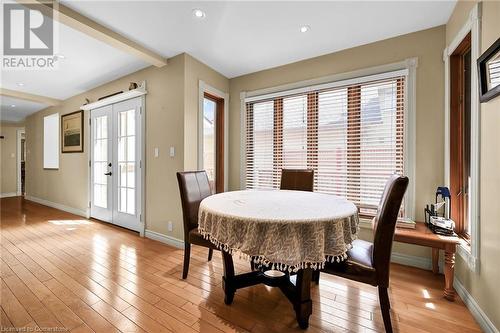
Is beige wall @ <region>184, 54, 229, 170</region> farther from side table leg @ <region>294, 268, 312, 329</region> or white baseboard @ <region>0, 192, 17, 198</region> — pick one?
white baseboard @ <region>0, 192, 17, 198</region>

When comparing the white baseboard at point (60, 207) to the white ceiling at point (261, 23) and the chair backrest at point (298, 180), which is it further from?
the chair backrest at point (298, 180)

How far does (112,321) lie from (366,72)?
10.6 feet

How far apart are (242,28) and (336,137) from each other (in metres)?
1.62

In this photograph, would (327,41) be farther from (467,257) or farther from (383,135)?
(467,257)

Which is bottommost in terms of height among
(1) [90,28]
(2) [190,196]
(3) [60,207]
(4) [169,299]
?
(4) [169,299]

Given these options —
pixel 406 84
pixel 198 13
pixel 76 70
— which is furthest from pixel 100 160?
pixel 406 84

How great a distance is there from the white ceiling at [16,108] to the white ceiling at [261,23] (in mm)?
4278

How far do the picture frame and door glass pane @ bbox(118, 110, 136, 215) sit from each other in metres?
3.78

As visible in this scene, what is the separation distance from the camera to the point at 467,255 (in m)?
1.64

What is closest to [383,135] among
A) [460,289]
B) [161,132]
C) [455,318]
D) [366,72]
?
→ [366,72]

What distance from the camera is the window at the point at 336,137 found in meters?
2.38

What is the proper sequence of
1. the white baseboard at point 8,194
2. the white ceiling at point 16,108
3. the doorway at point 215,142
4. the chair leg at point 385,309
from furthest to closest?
the white baseboard at point 8,194
the white ceiling at point 16,108
the doorway at point 215,142
the chair leg at point 385,309

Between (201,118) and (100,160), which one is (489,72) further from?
(100,160)

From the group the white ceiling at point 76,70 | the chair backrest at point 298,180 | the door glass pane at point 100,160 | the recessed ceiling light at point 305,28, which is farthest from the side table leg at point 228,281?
the door glass pane at point 100,160
